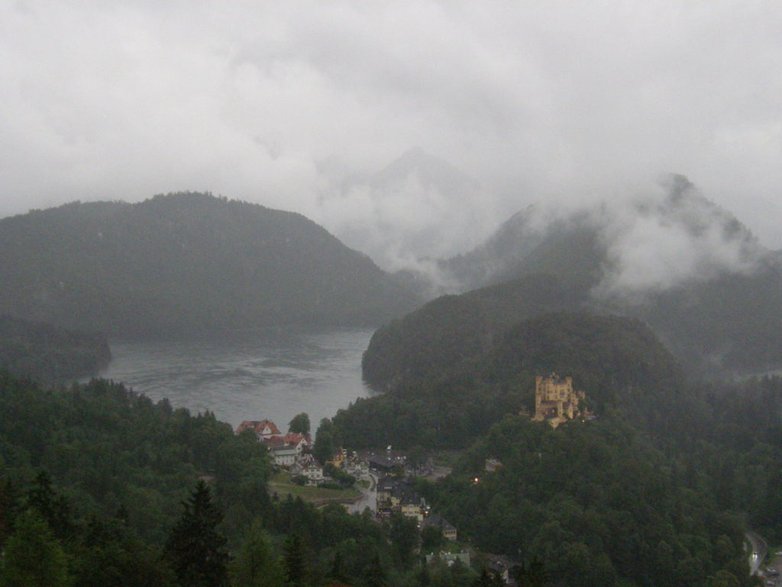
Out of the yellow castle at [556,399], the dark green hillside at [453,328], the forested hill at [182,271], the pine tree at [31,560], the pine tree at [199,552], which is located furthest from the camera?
the forested hill at [182,271]

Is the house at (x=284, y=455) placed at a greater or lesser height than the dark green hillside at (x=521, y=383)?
lesser

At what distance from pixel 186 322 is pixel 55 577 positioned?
90207 mm

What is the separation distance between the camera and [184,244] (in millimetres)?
122375

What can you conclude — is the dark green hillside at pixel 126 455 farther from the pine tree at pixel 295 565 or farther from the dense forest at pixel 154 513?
the pine tree at pixel 295 565

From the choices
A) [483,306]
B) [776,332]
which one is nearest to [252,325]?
[483,306]

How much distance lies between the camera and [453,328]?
58.3 metres

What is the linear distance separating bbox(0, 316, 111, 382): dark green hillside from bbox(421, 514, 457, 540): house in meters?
35.6

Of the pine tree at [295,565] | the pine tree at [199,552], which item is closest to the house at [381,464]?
the pine tree at [295,565]

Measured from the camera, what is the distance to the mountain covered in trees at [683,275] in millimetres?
62219

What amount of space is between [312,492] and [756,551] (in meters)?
13.2

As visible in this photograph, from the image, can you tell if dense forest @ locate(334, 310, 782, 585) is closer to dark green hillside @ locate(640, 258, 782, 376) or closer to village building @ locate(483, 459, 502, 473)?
village building @ locate(483, 459, 502, 473)

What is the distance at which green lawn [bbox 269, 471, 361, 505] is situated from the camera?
28103mm

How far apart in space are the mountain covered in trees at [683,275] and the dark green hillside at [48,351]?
32.4 meters

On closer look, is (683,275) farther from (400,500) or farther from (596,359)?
(400,500)
